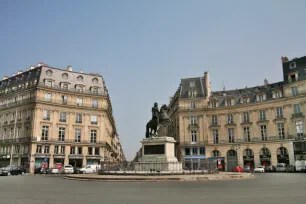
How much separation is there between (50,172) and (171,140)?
28368 mm

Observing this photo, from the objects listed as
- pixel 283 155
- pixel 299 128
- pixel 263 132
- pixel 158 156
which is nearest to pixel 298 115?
pixel 299 128

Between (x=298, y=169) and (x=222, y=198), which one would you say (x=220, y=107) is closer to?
(x=298, y=169)

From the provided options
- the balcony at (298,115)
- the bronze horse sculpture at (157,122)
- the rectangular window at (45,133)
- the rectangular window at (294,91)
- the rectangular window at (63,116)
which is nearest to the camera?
the bronze horse sculpture at (157,122)

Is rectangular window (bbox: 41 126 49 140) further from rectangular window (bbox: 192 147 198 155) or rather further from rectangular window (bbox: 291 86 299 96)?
rectangular window (bbox: 291 86 299 96)

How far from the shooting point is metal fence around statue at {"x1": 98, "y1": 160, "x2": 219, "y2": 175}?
19.3 m

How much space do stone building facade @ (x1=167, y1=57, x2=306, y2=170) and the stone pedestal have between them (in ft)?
89.6

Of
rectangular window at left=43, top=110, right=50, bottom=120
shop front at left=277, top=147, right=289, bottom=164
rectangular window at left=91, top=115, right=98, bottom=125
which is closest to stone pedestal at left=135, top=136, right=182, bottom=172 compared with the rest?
shop front at left=277, top=147, right=289, bottom=164

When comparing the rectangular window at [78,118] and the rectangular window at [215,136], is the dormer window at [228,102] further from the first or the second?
the rectangular window at [78,118]

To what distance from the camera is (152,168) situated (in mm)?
20062

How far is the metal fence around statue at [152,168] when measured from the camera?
63.3ft

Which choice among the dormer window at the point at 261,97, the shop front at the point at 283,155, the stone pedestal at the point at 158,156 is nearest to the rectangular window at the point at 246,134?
the shop front at the point at 283,155

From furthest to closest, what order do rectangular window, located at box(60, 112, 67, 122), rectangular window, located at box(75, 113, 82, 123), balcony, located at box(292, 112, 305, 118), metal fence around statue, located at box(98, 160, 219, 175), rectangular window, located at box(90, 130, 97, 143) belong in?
rectangular window, located at box(90, 130, 97, 143)
rectangular window, located at box(75, 113, 82, 123)
rectangular window, located at box(60, 112, 67, 122)
balcony, located at box(292, 112, 305, 118)
metal fence around statue, located at box(98, 160, 219, 175)

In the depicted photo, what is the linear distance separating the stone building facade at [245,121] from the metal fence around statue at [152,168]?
2592cm

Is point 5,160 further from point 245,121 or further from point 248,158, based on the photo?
point 245,121
